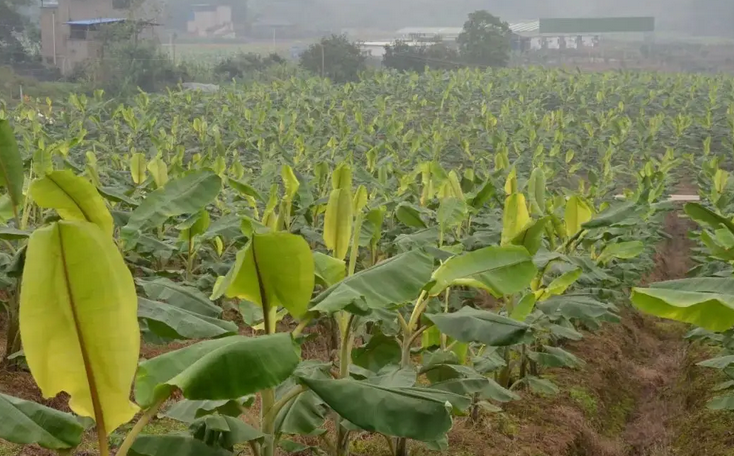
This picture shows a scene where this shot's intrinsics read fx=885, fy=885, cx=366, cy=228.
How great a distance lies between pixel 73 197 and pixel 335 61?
2120cm

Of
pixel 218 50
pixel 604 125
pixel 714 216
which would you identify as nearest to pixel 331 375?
pixel 714 216

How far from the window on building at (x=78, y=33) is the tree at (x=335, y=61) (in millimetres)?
6000

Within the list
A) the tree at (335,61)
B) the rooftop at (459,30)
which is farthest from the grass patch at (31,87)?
the rooftop at (459,30)

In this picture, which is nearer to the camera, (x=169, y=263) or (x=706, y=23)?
(x=169, y=263)

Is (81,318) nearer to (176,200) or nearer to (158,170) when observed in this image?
(176,200)

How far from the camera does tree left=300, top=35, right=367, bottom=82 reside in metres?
23.0

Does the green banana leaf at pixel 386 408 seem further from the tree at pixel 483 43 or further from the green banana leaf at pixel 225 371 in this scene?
the tree at pixel 483 43

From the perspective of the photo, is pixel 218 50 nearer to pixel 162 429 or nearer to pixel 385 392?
pixel 162 429

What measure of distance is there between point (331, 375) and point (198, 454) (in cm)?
63

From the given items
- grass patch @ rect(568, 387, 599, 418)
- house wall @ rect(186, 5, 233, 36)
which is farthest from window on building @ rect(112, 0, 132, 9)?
grass patch @ rect(568, 387, 599, 418)

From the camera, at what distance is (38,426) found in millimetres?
1756

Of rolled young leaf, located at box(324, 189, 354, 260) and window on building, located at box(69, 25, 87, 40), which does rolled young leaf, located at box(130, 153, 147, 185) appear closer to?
rolled young leaf, located at box(324, 189, 354, 260)

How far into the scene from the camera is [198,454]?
7.06 feet

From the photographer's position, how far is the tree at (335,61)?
2297 cm
